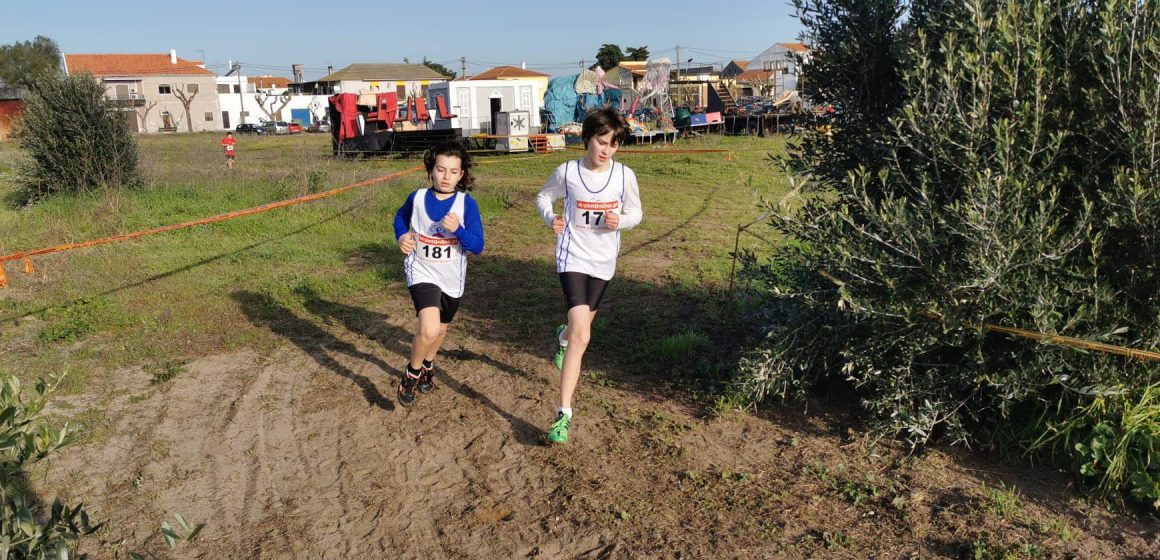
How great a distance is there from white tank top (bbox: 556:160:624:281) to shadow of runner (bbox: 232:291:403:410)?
159 centimetres

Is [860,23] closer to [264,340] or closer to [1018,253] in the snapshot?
[1018,253]

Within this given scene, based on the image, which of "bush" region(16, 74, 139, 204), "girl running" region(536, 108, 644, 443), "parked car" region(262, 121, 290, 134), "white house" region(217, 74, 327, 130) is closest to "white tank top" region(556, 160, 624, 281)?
"girl running" region(536, 108, 644, 443)

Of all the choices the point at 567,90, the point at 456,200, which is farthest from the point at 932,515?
the point at 567,90

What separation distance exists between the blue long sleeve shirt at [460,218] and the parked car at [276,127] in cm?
6656

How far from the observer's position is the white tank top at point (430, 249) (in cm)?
533

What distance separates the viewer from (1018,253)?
3.90m

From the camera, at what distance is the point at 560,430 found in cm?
463

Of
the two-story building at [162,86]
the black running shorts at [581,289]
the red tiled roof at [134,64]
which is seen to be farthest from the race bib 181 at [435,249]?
the red tiled roof at [134,64]

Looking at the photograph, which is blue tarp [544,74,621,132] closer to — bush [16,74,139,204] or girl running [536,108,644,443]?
bush [16,74,139,204]

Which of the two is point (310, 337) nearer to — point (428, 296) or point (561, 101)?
point (428, 296)

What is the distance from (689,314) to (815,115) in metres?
2.48

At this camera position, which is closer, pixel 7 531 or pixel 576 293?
pixel 7 531

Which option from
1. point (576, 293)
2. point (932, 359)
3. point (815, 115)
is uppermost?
point (815, 115)

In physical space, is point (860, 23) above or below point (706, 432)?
above
